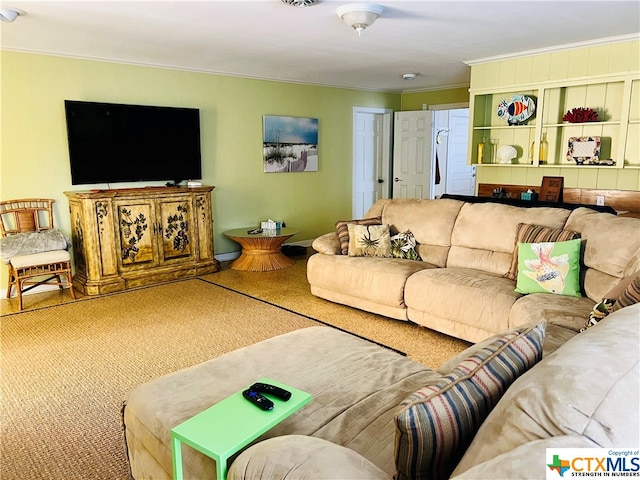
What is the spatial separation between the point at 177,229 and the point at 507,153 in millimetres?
3761

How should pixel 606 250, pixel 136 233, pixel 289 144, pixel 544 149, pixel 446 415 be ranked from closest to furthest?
pixel 446 415
pixel 606 250
pixel 136 233
pixel 544 149
pixel 289 144

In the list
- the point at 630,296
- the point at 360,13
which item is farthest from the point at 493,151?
the point at 630,296

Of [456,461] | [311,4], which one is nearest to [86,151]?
[311,4]

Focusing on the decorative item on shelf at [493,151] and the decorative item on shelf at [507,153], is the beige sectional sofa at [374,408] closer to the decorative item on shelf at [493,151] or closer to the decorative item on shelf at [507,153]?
the decorative item on shelf at [507,153]

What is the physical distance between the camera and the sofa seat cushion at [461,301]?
312 centimetres

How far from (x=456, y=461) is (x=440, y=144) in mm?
6682

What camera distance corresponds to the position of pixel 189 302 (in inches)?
174

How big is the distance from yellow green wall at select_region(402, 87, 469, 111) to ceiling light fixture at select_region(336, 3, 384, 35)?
163 inches

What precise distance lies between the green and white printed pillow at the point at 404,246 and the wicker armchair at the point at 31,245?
300 cm

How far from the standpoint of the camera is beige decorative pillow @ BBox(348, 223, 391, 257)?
13.9 feet

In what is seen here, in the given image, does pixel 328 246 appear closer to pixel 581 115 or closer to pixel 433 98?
pixel 581 115

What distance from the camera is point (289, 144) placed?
6.56m

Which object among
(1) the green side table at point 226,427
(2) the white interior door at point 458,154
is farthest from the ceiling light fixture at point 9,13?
(2) the white interior door at point 458,154

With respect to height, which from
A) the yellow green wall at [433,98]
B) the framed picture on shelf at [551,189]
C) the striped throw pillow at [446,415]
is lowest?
the striped throw pillow at [446,415]
